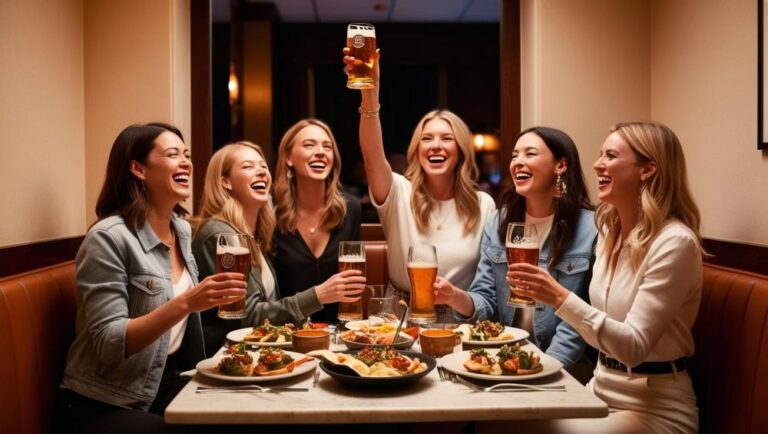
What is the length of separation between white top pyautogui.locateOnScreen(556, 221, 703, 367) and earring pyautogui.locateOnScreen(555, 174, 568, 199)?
2.54 feet

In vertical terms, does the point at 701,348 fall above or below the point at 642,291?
below

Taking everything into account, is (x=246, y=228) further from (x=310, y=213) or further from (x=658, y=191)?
(x=658, y=191)

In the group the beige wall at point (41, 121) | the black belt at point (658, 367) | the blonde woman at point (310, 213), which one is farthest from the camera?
the blonde woman at point (310, 213)

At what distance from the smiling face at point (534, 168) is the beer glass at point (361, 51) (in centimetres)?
75

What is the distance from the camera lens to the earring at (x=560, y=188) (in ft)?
9.16

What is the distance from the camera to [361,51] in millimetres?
2439

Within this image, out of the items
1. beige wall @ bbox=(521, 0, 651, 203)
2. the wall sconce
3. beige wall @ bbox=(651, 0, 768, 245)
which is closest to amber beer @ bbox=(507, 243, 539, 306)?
beige wall @ bbox=(651, 0, 768, 245)

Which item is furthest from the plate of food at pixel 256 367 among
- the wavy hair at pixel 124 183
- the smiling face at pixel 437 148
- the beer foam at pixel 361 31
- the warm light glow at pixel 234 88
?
the warm light glow at pixel 234 88

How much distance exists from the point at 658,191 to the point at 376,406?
1181mm

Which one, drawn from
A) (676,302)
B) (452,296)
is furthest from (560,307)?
(452,296)

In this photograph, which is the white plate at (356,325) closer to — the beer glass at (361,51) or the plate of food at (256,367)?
the plate of food at (256,367)

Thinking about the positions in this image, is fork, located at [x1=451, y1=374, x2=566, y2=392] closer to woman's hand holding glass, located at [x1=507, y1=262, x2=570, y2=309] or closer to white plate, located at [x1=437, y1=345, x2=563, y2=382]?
white plate, located at [x1=437, y1=345, x2=563, y2=382]

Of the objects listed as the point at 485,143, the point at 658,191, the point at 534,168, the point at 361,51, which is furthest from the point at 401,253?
the point at 485,143

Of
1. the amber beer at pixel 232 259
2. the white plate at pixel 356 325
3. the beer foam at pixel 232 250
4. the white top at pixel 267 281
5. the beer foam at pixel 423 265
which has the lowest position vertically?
the white plate at pixel 356 325
